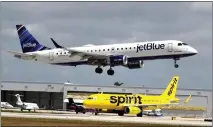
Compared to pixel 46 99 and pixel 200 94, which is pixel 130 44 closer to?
pixel 200 94

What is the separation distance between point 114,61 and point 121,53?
5.55 ft

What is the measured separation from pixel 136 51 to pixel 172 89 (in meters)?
38.9

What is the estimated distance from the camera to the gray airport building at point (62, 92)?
14221 cm

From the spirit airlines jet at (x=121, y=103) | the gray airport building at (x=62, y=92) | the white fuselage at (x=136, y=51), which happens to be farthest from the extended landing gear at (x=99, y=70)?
the gray airport building at (x=62, y=92)

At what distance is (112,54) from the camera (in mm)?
81062

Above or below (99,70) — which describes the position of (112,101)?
below

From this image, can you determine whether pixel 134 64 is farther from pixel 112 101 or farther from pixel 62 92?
pixel 62 92

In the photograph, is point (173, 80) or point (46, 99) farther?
point (46, 99)

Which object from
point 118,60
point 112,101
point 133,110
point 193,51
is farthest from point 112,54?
point 112,101

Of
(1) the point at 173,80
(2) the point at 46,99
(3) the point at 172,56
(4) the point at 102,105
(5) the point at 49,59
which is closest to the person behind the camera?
(3) the point at 172,56

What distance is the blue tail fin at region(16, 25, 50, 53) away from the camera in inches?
3558

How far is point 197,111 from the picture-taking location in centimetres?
13638

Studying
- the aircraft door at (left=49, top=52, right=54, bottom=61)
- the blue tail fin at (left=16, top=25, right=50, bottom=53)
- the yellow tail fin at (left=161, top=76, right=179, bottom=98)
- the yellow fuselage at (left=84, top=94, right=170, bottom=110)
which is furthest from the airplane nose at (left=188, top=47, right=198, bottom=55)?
the yellow tail fin at (left=161, top=76, right=179, bottom=98)

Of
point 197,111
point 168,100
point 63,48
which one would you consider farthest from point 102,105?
point 197,111
